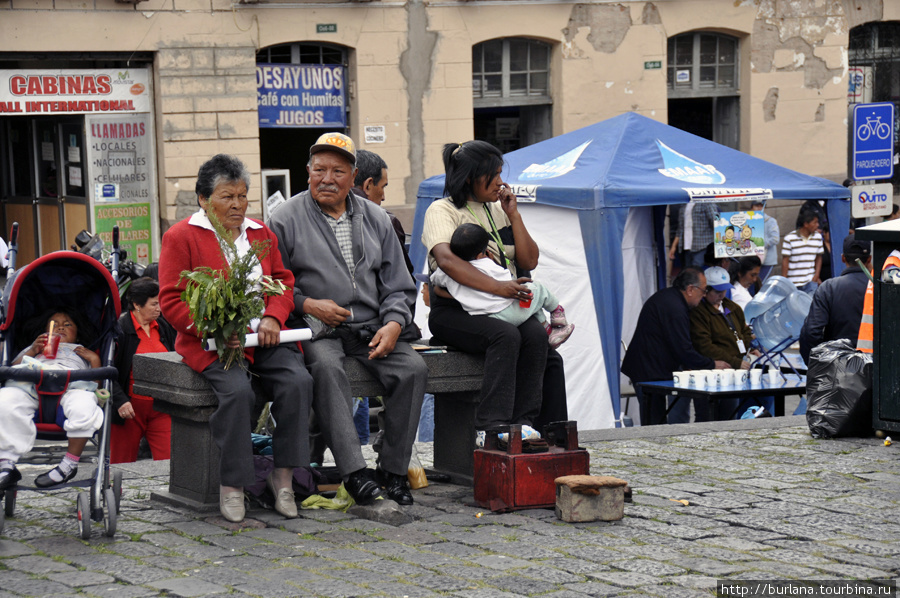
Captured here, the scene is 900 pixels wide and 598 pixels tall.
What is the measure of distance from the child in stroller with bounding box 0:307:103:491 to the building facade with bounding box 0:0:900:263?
9.93 metres

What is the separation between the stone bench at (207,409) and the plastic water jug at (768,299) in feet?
15.8

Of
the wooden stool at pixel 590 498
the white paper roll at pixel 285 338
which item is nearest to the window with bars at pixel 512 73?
the white paper roll at pixel 285 338

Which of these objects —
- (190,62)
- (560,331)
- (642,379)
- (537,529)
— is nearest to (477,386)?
(560,331)

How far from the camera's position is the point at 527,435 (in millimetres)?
6082

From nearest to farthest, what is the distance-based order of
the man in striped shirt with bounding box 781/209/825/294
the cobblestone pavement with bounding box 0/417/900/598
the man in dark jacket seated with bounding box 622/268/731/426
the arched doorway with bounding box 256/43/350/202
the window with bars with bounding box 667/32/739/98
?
the cobblestone pavement with bounding box 0/417/900/598 < the man in dark jacket seated with bounding box 622/268/731/426 < the man in striped shirt with bounding box 781/209/825/294 < the arched doorway with bounding box 256/43/350/202 < the window with bars with bounding box 667/32/739/98

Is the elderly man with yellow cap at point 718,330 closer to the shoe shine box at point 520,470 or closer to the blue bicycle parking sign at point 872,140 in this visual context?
the blue bicycle parking sign at point 872,140

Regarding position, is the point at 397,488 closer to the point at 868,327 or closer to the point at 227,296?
the point at 227,296

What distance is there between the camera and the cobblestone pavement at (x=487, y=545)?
471cm

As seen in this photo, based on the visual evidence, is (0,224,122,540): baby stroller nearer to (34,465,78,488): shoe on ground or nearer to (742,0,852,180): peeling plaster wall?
(34,465,78,488): shoe on ground

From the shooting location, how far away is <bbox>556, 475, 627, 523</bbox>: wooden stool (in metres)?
5.61

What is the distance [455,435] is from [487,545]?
137 cm

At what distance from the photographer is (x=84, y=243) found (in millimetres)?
9320

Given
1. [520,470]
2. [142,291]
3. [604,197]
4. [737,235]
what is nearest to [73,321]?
[142,291]

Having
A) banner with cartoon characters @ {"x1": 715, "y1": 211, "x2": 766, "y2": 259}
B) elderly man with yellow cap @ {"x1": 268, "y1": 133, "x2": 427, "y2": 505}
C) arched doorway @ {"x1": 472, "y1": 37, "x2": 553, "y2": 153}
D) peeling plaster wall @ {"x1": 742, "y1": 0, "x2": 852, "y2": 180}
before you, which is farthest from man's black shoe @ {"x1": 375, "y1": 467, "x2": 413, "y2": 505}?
peeling plaster wall @ {"x1": 742, "y1": 0, "x2": 852, "y2": 180}
